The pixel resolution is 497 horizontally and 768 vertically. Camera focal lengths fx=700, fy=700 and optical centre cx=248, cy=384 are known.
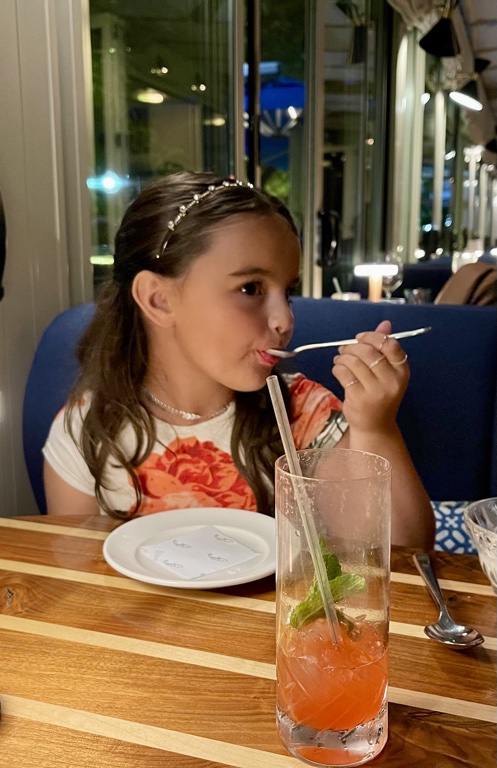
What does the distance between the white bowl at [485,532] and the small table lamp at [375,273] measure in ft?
5.11

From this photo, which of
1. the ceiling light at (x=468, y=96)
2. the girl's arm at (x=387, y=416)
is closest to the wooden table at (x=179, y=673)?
the girl's arm at (x=387, y=416)

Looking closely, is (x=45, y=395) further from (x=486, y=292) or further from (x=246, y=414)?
(x=486, y=292)

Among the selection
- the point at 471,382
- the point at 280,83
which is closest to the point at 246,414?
the point at 471,382

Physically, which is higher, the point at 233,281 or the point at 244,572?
the point at 233,281

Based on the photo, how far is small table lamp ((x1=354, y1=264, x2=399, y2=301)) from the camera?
236 centimetres

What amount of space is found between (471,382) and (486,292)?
0.48 m

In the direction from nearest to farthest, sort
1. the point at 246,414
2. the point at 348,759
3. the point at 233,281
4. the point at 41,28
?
the point at 348,759 → the point at 233,281 → the point at 246,414 → the point at 41,28

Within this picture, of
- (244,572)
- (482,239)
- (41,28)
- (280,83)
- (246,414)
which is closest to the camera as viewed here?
(244,572)

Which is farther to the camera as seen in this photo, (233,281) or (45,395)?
(45,395)


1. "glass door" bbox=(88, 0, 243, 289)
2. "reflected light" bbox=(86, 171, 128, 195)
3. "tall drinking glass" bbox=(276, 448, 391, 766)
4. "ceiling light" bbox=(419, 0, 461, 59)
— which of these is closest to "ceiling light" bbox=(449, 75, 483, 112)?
"ceiling light" bbox=(419, 0, 461, 59)

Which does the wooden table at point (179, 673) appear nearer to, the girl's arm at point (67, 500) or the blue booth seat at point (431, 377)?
the girl's arm at point (67, 500)

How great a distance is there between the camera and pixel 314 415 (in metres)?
1.31

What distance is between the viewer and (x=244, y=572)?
79 cm

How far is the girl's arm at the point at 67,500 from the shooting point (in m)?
1.32
